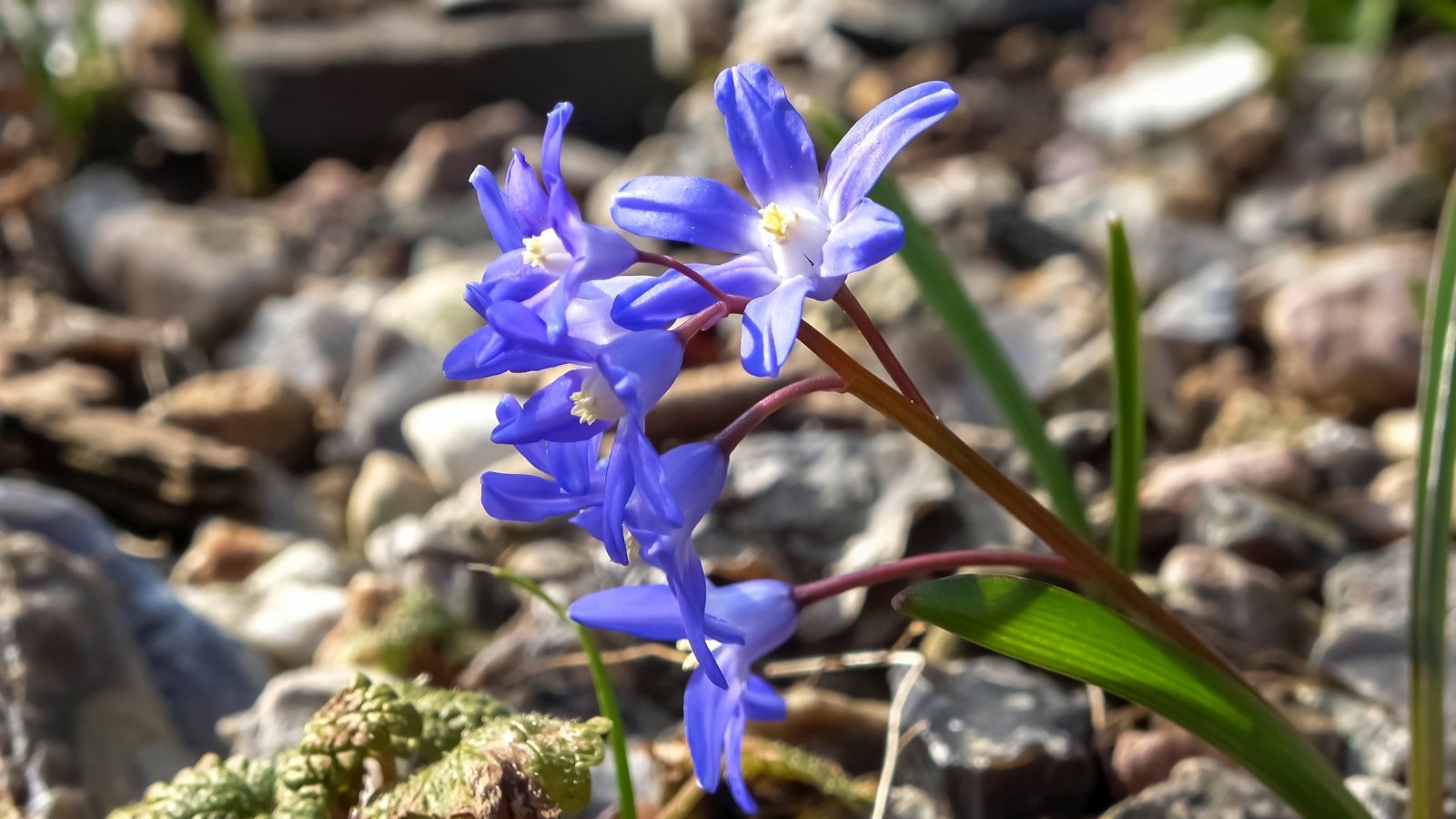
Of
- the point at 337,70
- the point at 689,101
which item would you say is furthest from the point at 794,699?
the point at 337,70

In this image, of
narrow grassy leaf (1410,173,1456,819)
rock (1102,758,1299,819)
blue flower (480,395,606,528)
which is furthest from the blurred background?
blue flower (480,395,606,528)

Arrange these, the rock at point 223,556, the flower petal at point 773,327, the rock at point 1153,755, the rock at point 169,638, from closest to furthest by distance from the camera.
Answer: the flower petal at point 773,327 < the rock at point 1153,755 < the rock at point 169,638 < the rock at point 223,556

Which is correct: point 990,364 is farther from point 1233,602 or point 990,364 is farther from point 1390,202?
point 1390,202

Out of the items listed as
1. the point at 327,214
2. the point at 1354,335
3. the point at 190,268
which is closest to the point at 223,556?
the point at 190,268

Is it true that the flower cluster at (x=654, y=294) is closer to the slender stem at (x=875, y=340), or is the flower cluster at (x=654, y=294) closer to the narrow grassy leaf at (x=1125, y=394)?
the slender stem at (x=875, y=340)

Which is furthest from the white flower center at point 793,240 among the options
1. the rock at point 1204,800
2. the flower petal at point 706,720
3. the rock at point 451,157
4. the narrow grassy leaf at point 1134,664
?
the rock at point 451,157

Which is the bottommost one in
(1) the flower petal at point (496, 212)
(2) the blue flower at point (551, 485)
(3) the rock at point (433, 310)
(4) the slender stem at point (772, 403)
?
(3) the rock at point (433, 310)

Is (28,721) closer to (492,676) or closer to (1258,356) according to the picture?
(492,676)
